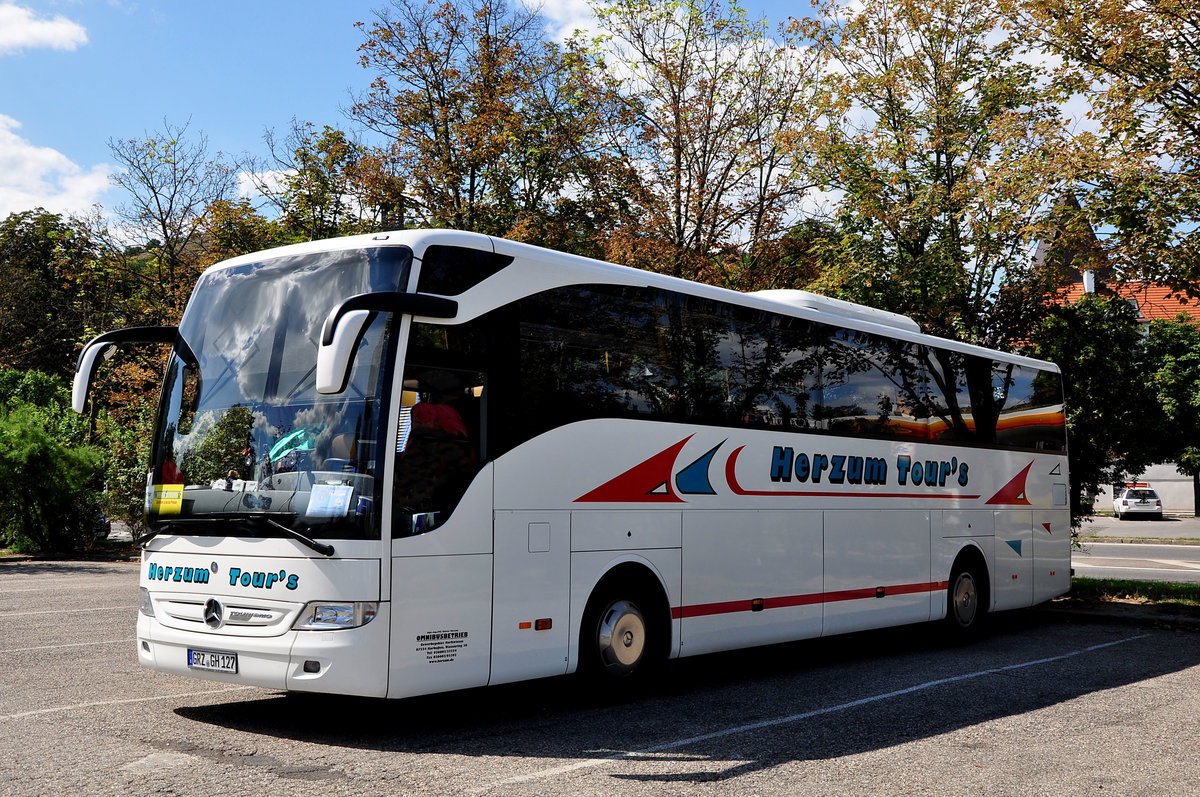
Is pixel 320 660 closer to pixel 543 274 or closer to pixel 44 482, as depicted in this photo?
pixel 543 274

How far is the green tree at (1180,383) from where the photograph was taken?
50.3m

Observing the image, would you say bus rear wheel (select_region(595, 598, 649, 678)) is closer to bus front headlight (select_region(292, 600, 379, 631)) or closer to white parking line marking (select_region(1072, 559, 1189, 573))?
bus front headlight (select_region(292, 600, 379, 631))

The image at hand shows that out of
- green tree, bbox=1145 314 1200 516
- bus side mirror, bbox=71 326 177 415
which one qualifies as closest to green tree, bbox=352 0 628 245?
bus side mirror, bbox=71 326 177 415

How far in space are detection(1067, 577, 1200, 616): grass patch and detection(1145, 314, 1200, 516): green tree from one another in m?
35.3

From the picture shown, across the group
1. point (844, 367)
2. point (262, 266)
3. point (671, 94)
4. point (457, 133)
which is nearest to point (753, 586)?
point (844, 367)

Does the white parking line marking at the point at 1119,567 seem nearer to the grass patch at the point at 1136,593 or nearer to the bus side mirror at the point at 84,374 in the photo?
the grass patch at the point at 1136,593

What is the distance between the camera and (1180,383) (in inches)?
2057

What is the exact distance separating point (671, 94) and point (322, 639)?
55.7ft

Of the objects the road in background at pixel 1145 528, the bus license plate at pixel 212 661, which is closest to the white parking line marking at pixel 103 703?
the bus license plate at pixel 212 661

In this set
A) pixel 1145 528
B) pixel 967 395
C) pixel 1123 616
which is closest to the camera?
pixel 967 395

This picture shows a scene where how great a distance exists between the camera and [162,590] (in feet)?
26.1

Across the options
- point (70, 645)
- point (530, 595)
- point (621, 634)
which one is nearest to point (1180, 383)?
point (621, 634)

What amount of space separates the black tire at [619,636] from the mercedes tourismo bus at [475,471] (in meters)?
0.02

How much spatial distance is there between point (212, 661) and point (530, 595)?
2.27 meters
